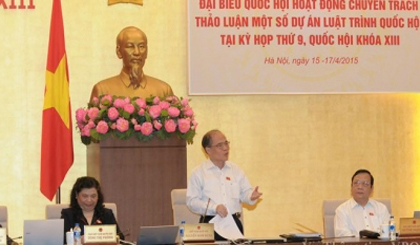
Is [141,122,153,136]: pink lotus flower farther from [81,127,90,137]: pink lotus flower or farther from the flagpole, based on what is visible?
the flagpole

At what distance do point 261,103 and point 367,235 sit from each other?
372 centimetres

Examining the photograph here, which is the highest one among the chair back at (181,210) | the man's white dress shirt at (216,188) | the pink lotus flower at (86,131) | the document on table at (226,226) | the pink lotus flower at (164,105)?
the pink lotus flower at (164,105)

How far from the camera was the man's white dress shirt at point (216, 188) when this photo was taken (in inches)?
238

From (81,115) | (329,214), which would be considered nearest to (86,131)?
(81,115)

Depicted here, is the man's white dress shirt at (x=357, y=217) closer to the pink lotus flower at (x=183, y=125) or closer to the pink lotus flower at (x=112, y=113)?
the pink lotus flower at (x=183, y=125)

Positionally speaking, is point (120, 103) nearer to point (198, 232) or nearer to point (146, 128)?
point (146, 128)

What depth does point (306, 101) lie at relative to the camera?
8914 millimetres

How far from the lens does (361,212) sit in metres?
5.82

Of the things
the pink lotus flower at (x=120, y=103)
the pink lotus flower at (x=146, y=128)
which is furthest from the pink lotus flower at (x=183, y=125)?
the pink lotus flower at (x=120, y=103)

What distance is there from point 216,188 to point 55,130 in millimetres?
2220

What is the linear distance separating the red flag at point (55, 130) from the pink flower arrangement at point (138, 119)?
440mm

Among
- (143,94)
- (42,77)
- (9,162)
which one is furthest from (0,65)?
(143,94)

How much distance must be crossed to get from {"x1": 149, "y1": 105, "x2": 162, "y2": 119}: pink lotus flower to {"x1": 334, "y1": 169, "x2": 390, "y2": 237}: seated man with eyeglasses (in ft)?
6.61

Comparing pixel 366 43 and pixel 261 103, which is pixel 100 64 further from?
pixel 366 43
